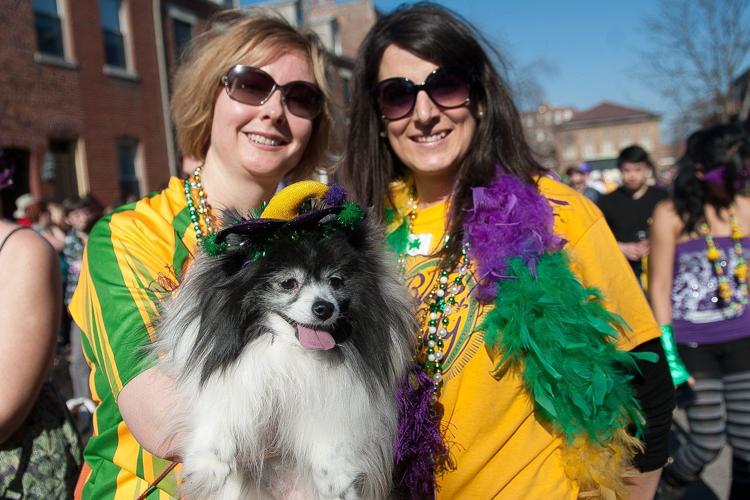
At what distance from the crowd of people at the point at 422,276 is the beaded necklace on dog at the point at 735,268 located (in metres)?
2.19

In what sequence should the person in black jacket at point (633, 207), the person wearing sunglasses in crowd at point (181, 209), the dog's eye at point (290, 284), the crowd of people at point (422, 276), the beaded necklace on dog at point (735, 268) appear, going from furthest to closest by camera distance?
the person in black jacket at point (633, 207) < the beaded necklace on dog at point (735, 268) < the crowd of people at point (422, 276) < the person wearing sunglasses in crowd at point (181, 209) < the dog's eye at point (290, 284)

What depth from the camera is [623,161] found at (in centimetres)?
753

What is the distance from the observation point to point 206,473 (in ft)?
4.62

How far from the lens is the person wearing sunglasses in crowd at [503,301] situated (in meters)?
1.84

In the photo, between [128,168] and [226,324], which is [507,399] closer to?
[226,324]

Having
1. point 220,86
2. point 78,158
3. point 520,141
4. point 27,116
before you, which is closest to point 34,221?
point 27,116

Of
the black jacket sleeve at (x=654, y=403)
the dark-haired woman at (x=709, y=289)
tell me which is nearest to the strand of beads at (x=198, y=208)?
the black jacket sleeve at (x=654, y=403)

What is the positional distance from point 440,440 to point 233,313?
74 centimetres

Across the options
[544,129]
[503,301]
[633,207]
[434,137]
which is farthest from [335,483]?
[544,129]

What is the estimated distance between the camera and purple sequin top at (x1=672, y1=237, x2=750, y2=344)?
3.96 meters

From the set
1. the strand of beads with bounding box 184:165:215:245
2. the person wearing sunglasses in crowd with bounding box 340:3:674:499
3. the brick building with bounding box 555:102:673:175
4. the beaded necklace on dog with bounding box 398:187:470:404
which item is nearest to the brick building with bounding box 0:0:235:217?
the strand of beads with bounding box 184:165:215:245

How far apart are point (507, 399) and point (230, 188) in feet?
3.81

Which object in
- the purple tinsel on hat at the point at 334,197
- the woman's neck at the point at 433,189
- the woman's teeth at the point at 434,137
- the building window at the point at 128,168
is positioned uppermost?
the woman's teeth at the point at 434,137

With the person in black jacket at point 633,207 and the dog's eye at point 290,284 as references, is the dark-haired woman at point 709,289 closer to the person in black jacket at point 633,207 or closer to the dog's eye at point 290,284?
the person in black jacket at point 633,207
